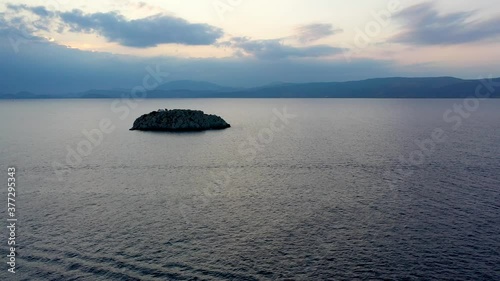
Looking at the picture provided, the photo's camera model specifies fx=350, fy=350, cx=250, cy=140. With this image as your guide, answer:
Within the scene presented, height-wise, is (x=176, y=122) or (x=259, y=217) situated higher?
(x=176, y=122)

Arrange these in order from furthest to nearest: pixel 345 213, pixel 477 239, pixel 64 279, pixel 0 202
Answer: pixel 0 202
pixel 345 213
pixel 477 239
pixel 64 279

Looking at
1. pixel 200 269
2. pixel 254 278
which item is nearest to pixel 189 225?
pixel 200 269

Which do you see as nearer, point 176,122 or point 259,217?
point 259,217

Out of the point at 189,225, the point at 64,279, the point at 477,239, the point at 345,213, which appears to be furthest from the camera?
the point at 345,213

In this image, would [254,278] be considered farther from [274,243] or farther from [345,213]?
[345,213]

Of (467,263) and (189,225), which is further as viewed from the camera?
(189,225)

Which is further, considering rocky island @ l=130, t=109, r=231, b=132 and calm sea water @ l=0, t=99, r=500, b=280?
rocky island @ l=130, t=109, r=231, b=132

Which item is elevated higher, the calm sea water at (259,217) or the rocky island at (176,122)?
the rocky island at (176,122)

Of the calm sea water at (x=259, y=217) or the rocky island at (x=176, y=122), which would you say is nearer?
the calm sea water at (x=259, y=217)
